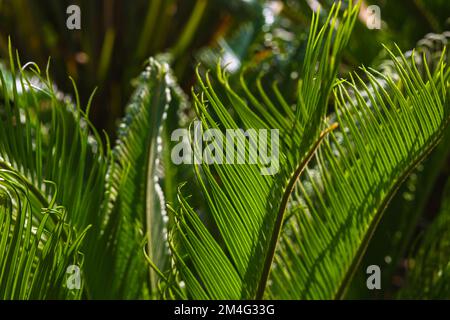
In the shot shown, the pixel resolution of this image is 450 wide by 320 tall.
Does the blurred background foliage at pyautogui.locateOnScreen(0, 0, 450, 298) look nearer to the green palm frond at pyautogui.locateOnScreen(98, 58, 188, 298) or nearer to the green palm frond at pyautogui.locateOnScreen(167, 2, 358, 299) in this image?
the green palm frond at pyautogui.locateOnScreen(98, 58, 188, 298)

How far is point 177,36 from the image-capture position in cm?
460

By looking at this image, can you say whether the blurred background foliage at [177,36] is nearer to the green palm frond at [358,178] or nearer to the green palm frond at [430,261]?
the green palm frond at [430,261]

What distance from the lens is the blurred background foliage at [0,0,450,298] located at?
317 centimetres

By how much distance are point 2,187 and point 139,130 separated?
0.62m

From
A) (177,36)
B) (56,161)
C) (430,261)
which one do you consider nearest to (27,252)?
(56,161)

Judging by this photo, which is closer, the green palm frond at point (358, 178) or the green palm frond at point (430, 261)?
the green palm frond at point (358, 178)

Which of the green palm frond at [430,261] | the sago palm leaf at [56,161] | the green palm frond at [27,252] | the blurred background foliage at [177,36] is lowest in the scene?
the green palm frond at [430,261]

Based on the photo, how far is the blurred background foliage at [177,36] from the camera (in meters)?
3.17

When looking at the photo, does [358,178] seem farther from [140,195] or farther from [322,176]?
[140,195]

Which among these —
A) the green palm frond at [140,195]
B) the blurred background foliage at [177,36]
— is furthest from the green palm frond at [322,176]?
the blurred background foliage at [177,36]

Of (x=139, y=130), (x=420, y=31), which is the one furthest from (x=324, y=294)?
(x=420, y=31)

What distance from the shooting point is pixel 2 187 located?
148cm

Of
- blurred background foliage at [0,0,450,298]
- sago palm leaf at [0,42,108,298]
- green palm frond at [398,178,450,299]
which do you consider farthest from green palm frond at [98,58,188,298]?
blurred background foliage at [0,0,450,298]
